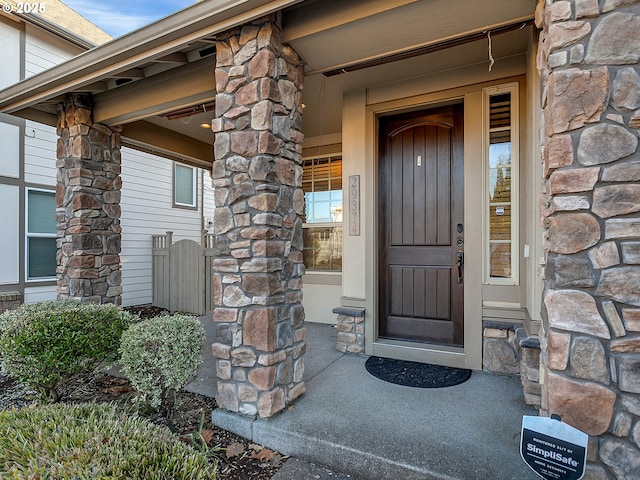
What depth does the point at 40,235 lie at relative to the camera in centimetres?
548

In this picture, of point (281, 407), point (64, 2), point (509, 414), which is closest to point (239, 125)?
point (281, 407)

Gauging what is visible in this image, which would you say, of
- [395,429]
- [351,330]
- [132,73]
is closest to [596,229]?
[395,429]

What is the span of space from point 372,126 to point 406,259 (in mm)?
1445

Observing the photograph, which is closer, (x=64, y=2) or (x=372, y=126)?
(x=372, y=126)

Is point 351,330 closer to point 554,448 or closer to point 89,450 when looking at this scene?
point 554,448

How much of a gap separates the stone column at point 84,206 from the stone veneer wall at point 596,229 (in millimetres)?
4538

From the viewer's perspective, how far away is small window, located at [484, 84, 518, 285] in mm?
2977

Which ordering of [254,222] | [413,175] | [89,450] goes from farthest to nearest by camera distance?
[413,175] → [254,222] → [89,450]

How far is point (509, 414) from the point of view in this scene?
2289mm

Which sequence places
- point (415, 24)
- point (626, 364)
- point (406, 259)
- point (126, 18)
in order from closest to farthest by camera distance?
point (626, 364) → point (415, 24) → point (406, 259) → point (126, 18)

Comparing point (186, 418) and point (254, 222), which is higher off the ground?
point (254, 222)

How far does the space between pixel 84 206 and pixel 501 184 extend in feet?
14.8

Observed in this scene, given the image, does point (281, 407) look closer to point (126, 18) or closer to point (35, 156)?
point (35, 156)

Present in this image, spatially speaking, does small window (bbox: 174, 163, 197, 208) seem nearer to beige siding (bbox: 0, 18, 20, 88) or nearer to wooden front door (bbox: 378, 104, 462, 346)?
beige siding (bbox: 0, 18, 20, 88)
